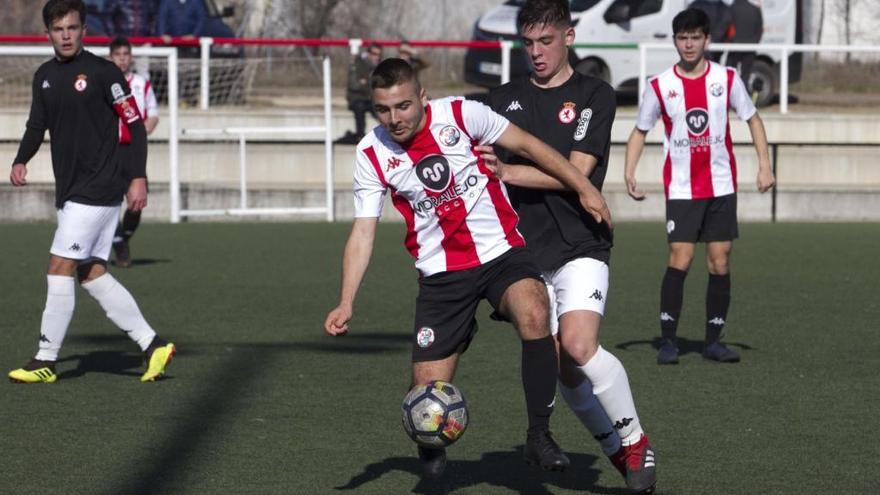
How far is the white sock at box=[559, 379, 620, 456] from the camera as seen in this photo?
238 inches

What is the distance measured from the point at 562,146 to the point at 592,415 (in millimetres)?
1057

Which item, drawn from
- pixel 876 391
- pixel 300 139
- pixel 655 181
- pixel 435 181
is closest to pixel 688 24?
pixel 876 391

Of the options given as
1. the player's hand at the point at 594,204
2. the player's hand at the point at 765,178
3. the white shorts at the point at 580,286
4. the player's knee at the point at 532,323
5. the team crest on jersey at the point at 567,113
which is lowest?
the player's knee at the point at 532,323

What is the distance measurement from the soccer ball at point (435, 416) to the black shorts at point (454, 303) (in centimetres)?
24

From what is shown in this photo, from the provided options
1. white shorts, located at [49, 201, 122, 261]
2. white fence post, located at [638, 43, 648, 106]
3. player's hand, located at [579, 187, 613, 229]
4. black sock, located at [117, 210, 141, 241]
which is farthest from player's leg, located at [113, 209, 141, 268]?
player's hand, located at [579, 187, 613, 229]

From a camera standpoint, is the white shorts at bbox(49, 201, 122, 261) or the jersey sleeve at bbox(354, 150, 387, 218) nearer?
the jersey sleeve at bbox(354, 150, 387, 218)

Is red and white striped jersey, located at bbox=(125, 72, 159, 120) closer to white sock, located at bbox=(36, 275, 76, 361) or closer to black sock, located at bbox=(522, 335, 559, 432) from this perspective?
white sock, located at bbox=(36, 275, 76, 361)

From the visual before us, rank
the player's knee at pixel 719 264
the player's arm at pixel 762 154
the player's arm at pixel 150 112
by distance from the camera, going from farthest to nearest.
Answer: the player's arm at pixel 150 112 < the player's knee at pixel 719 264 < the player's arm at pixel 762 154

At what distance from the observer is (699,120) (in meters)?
9.20

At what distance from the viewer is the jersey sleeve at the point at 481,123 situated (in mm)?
5758

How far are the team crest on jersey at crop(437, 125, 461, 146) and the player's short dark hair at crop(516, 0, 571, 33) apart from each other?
2.13 ft

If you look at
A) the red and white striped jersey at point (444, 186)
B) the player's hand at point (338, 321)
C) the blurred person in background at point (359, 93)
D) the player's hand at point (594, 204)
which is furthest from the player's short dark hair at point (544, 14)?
the blurred person in background at point (359, 93)

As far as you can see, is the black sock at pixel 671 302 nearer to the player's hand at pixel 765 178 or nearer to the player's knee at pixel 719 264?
the player's knee at pixel 719 264

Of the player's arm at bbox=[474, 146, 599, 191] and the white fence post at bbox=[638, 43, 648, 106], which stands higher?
the white fence post at bbox=[638, 43, 648, 106]
